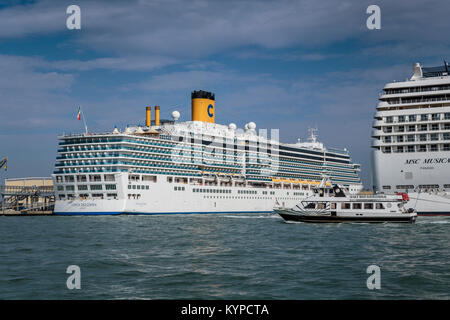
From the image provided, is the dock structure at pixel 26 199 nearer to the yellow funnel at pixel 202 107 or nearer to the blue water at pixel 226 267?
the yellow funnel at pixel 202 107

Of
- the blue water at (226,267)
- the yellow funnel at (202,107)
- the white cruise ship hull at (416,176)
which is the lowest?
the blue water at (226,267)

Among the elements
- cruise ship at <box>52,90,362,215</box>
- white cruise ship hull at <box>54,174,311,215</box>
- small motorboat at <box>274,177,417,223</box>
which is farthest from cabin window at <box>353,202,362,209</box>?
cruise ship at <box>52,90,362,215</box>

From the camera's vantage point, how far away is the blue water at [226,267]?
17.7 m

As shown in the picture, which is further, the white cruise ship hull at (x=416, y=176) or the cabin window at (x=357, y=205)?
the white cruise ship hull at (x=416, y=176)

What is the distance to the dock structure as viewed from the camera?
99.3 meters

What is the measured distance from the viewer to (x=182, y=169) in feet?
296

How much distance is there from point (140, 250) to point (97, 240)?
7.74 meters

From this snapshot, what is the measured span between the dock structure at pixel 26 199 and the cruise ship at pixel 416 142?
213ft

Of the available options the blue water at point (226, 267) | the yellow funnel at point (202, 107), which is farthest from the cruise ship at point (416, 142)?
the yellow funnel at point (202, 107)

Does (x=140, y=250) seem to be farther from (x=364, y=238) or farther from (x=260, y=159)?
(x=260, y=159)

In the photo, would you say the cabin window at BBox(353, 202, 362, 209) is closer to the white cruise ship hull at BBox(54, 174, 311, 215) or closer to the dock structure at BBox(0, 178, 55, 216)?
the white cruise ship hull at BBox(54, 174, 311, 215)

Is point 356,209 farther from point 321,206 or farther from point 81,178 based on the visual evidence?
point 81,178

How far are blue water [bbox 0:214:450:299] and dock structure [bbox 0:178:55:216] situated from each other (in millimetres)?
67721
